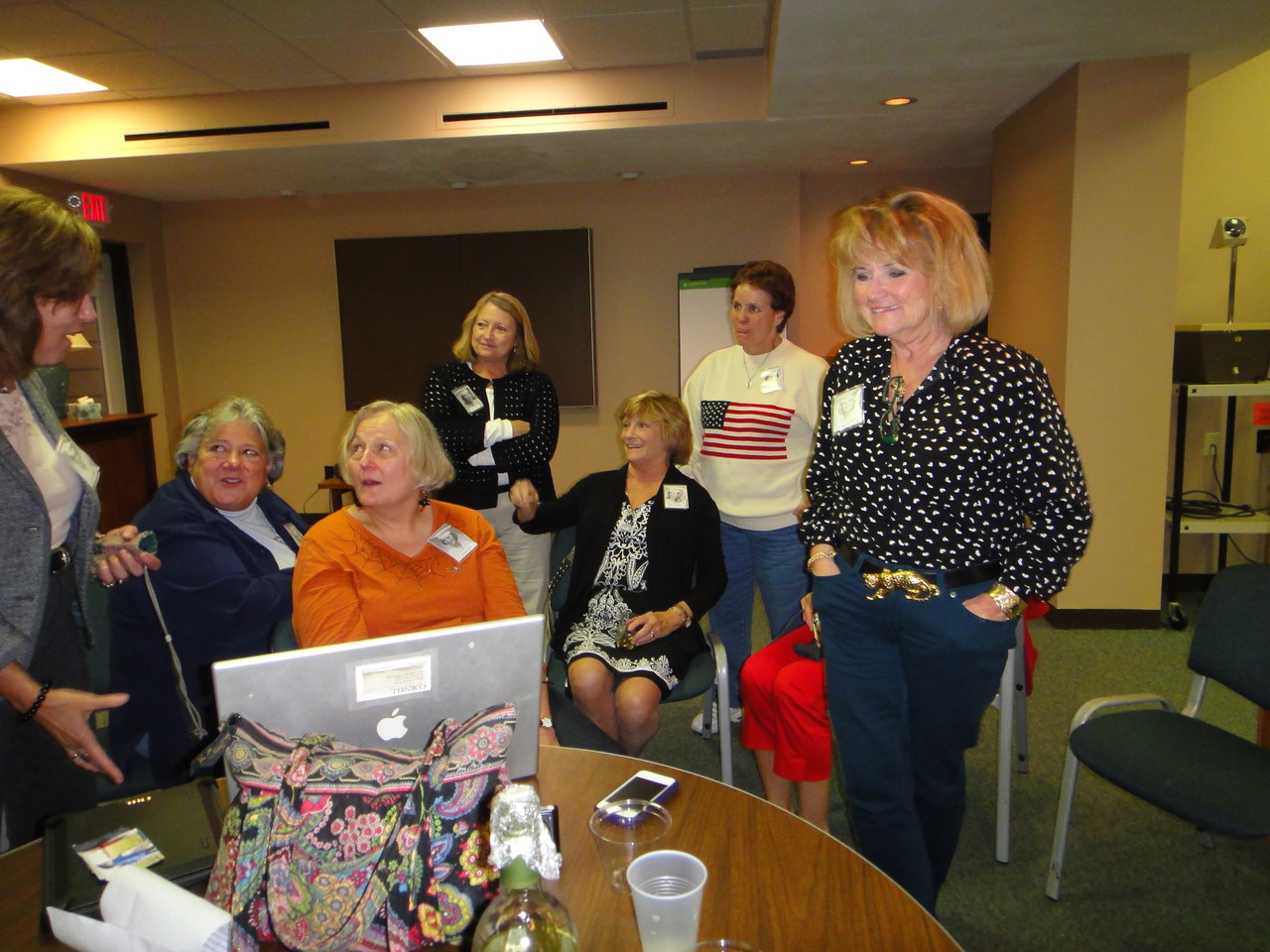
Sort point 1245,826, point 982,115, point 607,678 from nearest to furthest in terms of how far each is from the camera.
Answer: point 1245,826, point 607,678, point 982,115

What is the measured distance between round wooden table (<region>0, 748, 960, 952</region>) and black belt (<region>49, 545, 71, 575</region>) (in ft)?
1.88

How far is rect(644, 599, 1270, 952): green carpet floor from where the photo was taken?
2006 millimetres

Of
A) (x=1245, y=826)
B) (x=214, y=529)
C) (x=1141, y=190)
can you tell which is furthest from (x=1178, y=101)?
(x=214, y=529)

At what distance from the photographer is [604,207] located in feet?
20.6

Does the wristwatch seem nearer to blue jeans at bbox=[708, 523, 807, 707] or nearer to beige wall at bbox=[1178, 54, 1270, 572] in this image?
blue jeans at bbox=[708, 523, 807, 707]

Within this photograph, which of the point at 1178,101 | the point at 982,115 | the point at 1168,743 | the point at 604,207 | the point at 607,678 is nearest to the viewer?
the point at 1168,743

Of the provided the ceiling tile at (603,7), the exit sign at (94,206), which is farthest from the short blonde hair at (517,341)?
the exit sign at (94,206)

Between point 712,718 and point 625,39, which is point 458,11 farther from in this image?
point 712,718

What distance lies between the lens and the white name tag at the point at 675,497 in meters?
2.60

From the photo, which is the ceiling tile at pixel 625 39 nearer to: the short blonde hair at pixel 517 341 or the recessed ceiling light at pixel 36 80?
the short blonde hair at pixel 517 341

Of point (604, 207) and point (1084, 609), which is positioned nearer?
point (1084, 609)

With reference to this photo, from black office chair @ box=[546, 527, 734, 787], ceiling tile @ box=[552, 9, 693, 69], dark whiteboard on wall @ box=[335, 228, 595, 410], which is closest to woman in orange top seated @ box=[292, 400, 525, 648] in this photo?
black office chair @ box=[546, 527, 734, 787]

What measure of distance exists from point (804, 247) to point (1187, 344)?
118 inches

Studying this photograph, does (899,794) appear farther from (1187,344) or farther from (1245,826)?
(1187,344)
